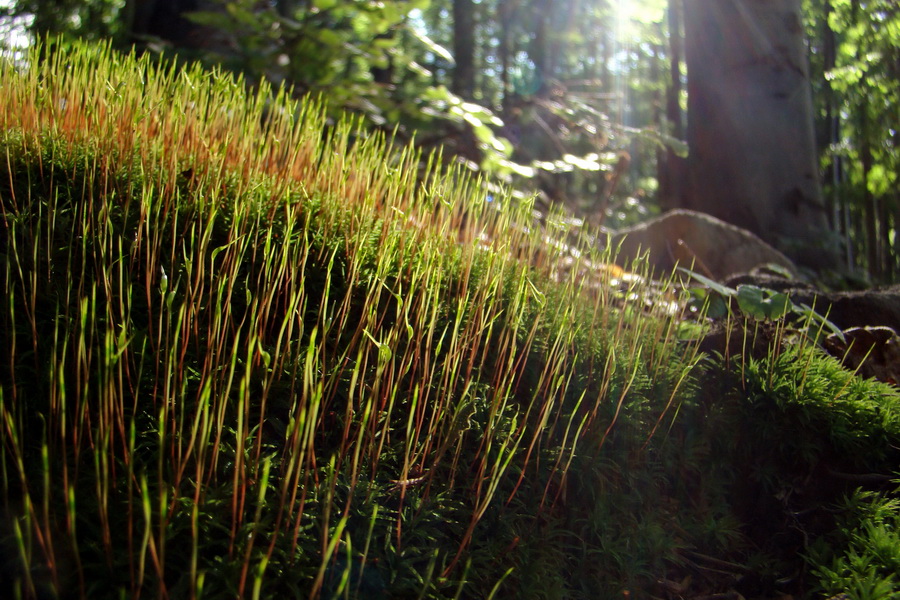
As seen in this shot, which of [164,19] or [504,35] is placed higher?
[504,35]

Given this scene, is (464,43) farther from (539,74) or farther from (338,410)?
(338,410)

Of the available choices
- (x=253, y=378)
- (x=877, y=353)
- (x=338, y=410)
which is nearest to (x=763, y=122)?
(x=877, y=353)

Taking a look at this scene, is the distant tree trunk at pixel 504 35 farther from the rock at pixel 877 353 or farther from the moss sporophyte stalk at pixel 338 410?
the moss sporophyte stalk at pixel 338 410

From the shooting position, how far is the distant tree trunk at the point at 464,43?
1024cm

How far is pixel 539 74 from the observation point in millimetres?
12031

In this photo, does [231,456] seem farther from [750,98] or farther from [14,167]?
[750,98]

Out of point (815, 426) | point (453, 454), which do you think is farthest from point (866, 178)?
point (453, 454)

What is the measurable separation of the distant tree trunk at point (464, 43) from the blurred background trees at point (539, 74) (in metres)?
0.03

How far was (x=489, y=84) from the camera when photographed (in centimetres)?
1761

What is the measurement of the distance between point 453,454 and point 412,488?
6.8 inches

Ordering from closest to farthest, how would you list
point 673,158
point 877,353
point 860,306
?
point 877,353, point 860,306, point 673,158

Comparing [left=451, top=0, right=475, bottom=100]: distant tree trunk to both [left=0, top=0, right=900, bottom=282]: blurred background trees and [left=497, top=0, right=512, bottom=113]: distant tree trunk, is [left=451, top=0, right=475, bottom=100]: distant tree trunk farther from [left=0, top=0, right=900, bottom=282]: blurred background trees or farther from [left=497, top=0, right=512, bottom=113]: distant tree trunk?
[left=497, top=0, right=512, bottom=113]: distant tree trunk

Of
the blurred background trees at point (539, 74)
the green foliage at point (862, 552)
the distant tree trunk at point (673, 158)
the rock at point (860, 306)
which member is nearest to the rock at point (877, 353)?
the rock at point (860, 306)

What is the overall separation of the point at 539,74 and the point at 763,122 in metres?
7.94
